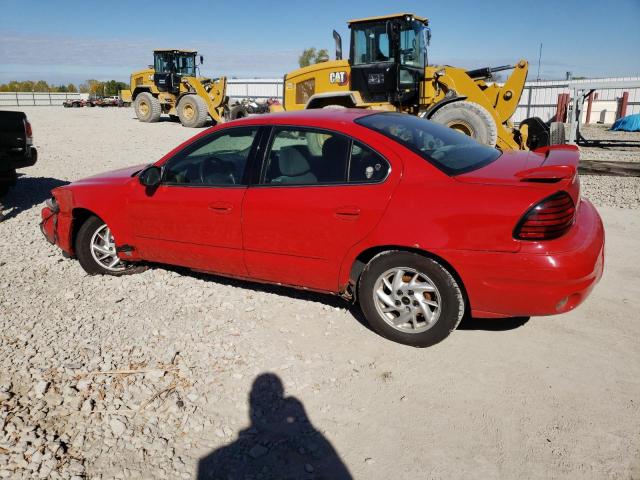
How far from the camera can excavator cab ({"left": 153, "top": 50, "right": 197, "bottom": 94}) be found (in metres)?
23.0

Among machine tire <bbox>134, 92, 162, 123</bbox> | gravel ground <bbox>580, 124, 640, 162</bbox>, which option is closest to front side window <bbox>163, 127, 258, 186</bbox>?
gravel ground <bbox>580, 124, 640, 162</bbox>

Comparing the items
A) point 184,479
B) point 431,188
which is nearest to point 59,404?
point 184,479

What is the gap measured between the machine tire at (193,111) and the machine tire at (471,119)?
14126mm

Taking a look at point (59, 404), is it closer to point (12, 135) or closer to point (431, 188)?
point (431, 188)

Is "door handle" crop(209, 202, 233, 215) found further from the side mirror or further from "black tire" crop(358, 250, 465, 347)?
"black tire" crop(358, 250, 465, 347)

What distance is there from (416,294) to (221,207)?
1634 mm

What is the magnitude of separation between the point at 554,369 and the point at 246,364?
6.52 feet

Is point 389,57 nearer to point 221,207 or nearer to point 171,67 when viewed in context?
point 221,207

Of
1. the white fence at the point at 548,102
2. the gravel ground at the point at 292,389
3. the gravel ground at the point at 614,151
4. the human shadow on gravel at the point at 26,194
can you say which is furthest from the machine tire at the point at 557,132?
the white fence at the point at 548,102

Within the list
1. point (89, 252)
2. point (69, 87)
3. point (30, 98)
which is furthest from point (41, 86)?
point (89, 252)

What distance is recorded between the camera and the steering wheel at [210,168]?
13.5ft

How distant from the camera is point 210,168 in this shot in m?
4.19

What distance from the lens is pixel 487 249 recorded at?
3.02m

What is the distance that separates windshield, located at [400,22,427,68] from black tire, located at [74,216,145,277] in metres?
8.18
